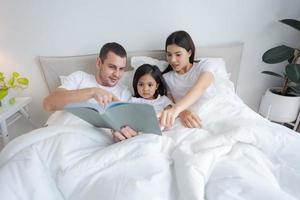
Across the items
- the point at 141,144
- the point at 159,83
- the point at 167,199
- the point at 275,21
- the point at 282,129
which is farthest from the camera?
the point at 275,21

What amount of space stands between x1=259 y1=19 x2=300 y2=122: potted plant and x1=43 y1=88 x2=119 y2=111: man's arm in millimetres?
1150

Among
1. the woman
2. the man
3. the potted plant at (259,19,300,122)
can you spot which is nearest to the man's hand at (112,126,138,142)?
the man

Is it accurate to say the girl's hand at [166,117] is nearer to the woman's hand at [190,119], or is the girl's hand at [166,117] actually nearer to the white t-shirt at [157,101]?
the woman's hand at [190,119]

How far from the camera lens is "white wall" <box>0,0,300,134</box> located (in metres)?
1.53

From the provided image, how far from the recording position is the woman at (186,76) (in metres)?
1.13

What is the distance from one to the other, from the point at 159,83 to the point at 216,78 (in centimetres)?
35

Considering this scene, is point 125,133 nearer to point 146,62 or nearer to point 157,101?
point 157,101

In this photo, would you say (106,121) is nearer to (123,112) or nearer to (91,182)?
(123,112)

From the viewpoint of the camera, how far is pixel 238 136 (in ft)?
2.85

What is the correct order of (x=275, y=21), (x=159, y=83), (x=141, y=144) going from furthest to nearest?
(x=275, y=21)
(x=159, y=83)
(x=141, y=144)

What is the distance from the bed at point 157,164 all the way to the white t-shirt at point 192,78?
13.4 inches

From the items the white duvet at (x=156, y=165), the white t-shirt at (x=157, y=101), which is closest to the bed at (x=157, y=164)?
the white duvet at (x=156, y=165)

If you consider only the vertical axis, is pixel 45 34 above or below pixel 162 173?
above

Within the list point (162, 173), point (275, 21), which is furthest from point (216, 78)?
point (162, 173)
